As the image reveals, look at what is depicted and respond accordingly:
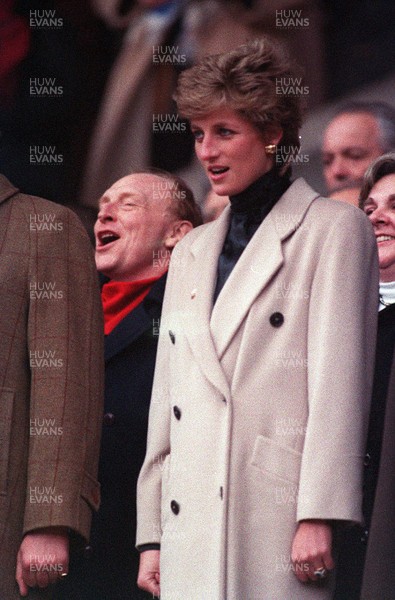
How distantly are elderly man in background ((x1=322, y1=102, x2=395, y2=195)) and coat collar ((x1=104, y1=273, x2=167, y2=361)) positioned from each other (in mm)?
572

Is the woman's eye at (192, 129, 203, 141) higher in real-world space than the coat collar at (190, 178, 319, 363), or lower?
higher

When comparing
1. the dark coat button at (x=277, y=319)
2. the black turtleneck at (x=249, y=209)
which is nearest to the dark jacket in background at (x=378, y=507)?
the dark coat button at (x=277, y=319)

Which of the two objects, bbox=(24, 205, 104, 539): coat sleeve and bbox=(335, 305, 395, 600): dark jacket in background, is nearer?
bbox=(335, 305, 395, 600): dark jacket in background

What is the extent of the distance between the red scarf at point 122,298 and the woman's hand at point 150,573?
2.04ft

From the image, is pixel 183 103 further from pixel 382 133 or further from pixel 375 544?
pixel 375 544

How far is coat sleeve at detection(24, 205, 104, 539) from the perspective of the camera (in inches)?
128

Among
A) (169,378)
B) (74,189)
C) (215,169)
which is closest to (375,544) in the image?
(169,378)

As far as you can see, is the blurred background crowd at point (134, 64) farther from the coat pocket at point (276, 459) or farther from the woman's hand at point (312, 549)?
the woman's hand at point (312, 549)

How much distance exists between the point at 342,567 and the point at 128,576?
0.54m

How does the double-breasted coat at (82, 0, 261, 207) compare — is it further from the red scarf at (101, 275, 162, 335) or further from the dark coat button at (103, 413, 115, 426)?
the dark coat button at (103, 413, 115, 426)

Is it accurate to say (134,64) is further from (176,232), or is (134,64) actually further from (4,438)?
(4,438)

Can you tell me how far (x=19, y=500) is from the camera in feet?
10.8

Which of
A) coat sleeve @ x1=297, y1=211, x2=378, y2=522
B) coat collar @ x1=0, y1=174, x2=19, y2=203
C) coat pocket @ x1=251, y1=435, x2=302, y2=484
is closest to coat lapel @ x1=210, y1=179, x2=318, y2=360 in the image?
coat sleeve @ x1=297, y1=211, x2=378, y2=522

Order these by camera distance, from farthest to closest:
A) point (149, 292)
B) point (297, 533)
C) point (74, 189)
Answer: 1. point (74, 189)
2. point (149, 292)
3. point (297, 533)
